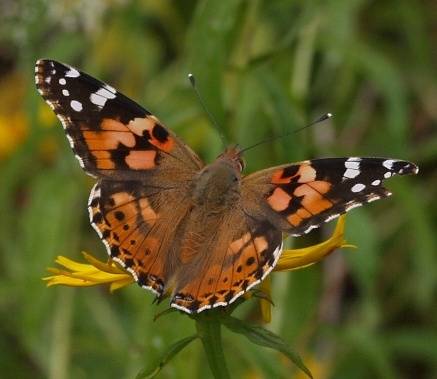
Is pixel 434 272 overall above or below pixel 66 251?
below

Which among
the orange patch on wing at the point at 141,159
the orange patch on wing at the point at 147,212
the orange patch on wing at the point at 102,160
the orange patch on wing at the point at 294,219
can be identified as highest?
the orange patch on wing at the point at 102,160

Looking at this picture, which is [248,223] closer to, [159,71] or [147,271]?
[147,271]

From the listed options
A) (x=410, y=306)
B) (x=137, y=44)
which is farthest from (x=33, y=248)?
(x=410, y=306)

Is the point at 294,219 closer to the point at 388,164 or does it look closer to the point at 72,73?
the point at 388,164

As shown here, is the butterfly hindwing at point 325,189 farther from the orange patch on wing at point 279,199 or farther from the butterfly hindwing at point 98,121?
the butterfly hindwing at point 98,121

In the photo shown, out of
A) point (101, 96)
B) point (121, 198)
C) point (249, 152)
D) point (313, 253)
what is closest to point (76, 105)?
point (101, 96)

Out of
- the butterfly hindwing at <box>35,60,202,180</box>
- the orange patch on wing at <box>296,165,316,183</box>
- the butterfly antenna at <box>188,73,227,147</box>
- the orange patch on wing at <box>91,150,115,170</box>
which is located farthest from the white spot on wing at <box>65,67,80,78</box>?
the orange patch on wing at <box>296,165,316,183</box>

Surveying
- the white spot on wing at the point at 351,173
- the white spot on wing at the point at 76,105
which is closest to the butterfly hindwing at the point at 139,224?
the white spot on wing at the point at 76,105
